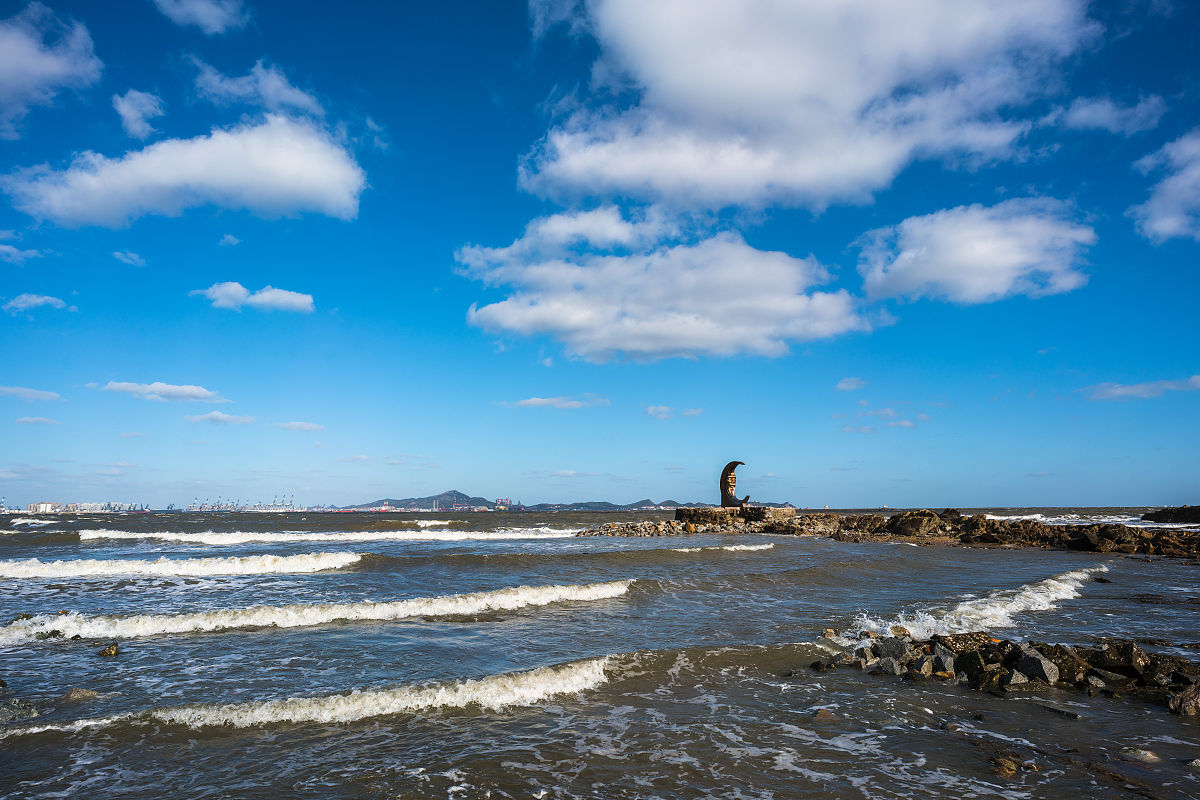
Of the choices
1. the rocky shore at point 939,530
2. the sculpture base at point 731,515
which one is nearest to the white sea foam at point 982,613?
the rocky shore at point 939,530

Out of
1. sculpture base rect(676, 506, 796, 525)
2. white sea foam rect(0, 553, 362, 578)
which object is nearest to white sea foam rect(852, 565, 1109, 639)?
white sea foam rect(0, 553, 362, 578)

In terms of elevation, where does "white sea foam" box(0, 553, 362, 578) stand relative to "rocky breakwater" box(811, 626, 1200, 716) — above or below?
below

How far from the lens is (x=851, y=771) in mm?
5758

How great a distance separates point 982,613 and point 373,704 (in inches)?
486

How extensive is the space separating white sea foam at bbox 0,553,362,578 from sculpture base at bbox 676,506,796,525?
30.3 meters

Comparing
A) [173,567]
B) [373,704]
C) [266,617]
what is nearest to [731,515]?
[173,567]

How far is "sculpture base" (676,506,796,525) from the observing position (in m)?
46.7

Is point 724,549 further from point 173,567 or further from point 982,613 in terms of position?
point 173,567

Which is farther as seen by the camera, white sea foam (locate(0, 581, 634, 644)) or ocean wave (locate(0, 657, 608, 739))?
white sea foam (locate(0, 581, 634, 644))

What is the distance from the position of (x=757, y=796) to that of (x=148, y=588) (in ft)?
63.6

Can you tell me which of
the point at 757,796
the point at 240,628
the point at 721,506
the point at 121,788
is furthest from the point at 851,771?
the point at 721,506

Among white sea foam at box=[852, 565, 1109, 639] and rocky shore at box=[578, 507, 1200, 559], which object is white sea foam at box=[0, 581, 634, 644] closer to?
white sea foam at box=[852, 565, 1109, 639]

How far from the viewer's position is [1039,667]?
27.1 feet

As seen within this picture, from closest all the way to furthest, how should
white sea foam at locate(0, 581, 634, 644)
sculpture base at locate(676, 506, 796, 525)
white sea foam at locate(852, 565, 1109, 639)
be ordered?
white sea foam at locate(852, 565, 1109, 639), white sea foam at locate(0, 581, 634, 644), sculpture base at locate(676, 506, 796, 525)
